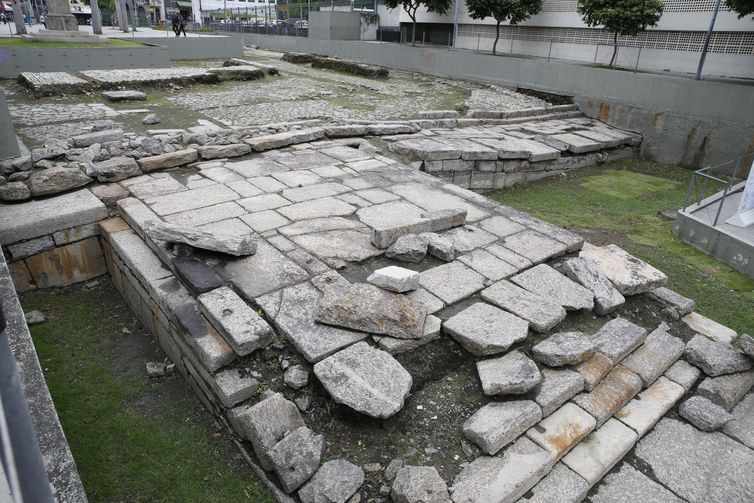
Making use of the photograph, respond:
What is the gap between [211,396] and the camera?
344 cm

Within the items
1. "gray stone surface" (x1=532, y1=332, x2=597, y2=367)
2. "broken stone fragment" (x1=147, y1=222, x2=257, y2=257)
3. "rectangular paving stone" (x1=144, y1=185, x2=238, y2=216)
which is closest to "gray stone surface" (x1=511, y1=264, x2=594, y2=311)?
"gray stone surface" (x1=532, y1=332, x2=597, y2=367)

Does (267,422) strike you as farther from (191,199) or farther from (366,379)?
(191,199)

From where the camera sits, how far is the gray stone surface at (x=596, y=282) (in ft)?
13.8

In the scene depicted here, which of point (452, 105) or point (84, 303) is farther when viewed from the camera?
point (452, 105)

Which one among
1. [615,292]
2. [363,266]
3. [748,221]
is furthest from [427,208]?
[748,221]

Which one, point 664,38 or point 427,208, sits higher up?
point 664,38

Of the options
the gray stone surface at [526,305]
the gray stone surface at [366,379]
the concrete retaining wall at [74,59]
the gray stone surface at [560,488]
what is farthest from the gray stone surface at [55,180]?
the concrete retaining wall at [74,59]

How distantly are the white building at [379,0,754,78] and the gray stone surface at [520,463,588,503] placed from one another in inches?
627

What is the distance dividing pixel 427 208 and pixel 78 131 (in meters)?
6.38

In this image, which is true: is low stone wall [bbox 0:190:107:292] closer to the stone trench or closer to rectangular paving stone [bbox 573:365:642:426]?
the stone trench

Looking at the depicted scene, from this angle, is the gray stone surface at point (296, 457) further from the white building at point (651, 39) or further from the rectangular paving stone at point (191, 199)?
the white building at point (651, 39)

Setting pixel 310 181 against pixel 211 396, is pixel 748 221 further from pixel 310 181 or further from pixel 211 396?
pixel 211 396

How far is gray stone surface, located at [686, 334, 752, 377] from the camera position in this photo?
3.97m

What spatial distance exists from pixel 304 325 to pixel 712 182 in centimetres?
973
